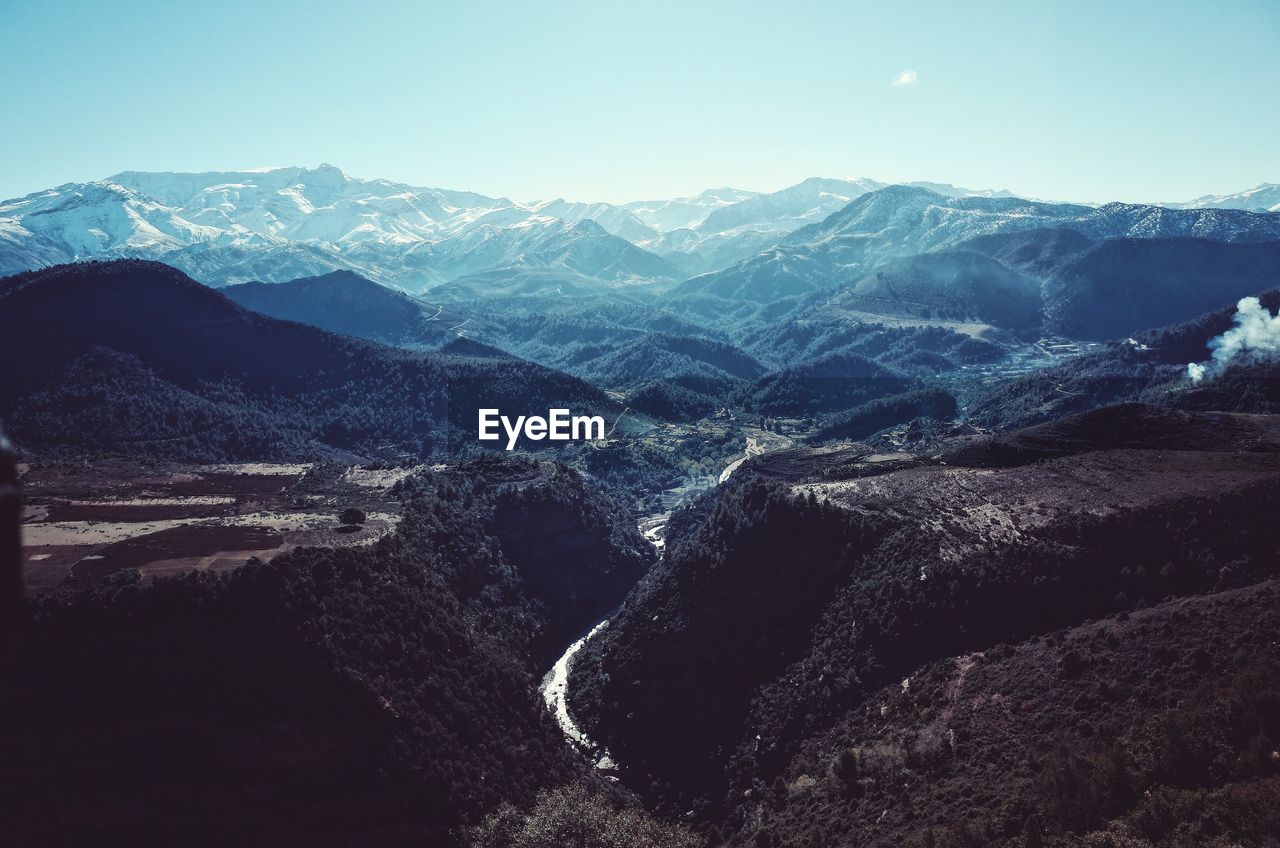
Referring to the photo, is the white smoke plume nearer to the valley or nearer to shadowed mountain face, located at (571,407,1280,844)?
shadowed mountain face, located at (571,407,1280,844)

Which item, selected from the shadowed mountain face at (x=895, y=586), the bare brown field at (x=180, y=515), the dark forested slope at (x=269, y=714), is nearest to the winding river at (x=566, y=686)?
the shadowed mountain face at (x=895, y=586)

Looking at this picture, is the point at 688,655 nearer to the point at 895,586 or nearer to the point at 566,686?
the point at 566,686

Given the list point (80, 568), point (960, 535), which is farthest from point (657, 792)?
point (80, 568)

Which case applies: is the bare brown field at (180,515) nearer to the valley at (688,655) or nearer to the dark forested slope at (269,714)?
the valley at (688,655)

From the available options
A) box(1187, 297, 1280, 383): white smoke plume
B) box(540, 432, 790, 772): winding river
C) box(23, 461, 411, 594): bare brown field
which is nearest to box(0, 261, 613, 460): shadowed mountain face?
box(23, 461, 411, 594): bare brown field

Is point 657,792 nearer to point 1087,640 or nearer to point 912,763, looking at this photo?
point 912,763

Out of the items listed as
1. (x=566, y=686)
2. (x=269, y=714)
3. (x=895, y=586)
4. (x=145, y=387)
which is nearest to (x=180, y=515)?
(x=269, y=714)
